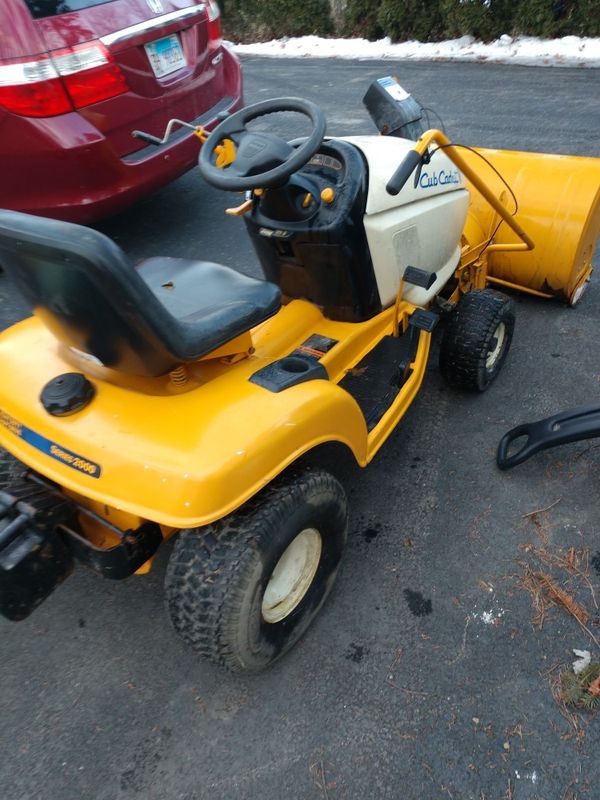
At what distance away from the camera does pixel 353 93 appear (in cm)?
738

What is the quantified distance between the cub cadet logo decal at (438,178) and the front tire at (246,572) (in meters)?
1.32

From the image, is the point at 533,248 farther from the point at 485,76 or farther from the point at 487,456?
the point at 485,76

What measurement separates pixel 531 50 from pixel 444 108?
3.17 meters

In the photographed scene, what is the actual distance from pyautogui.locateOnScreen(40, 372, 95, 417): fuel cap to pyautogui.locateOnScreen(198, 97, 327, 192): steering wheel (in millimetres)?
791

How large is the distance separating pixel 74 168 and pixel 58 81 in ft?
1.41

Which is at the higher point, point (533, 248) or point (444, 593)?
point (533, 248)

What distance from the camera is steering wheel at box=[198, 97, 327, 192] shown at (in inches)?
76.4

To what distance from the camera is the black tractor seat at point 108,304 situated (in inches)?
54.2

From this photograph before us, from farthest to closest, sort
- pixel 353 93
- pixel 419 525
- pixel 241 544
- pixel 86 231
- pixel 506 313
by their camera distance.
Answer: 1. pixel 353 93
2. pixel 506 313
3. pixel 419 525
4. pixel 241 544
5. pixel 86 231

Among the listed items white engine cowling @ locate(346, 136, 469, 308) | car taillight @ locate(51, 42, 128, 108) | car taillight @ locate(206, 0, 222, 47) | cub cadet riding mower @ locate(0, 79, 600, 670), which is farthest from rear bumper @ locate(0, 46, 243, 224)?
white engine cowling @ locate(346, 136, 469, 308)

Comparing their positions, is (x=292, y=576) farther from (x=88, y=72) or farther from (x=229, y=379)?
(x=88, y=72)

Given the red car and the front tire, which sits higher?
the red car

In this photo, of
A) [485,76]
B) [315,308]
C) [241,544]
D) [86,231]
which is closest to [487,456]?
[315,308]

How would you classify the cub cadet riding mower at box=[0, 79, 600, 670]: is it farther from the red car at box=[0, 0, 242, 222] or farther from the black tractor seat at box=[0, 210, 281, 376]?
the red car at box=[0, 0, 242, 222]
